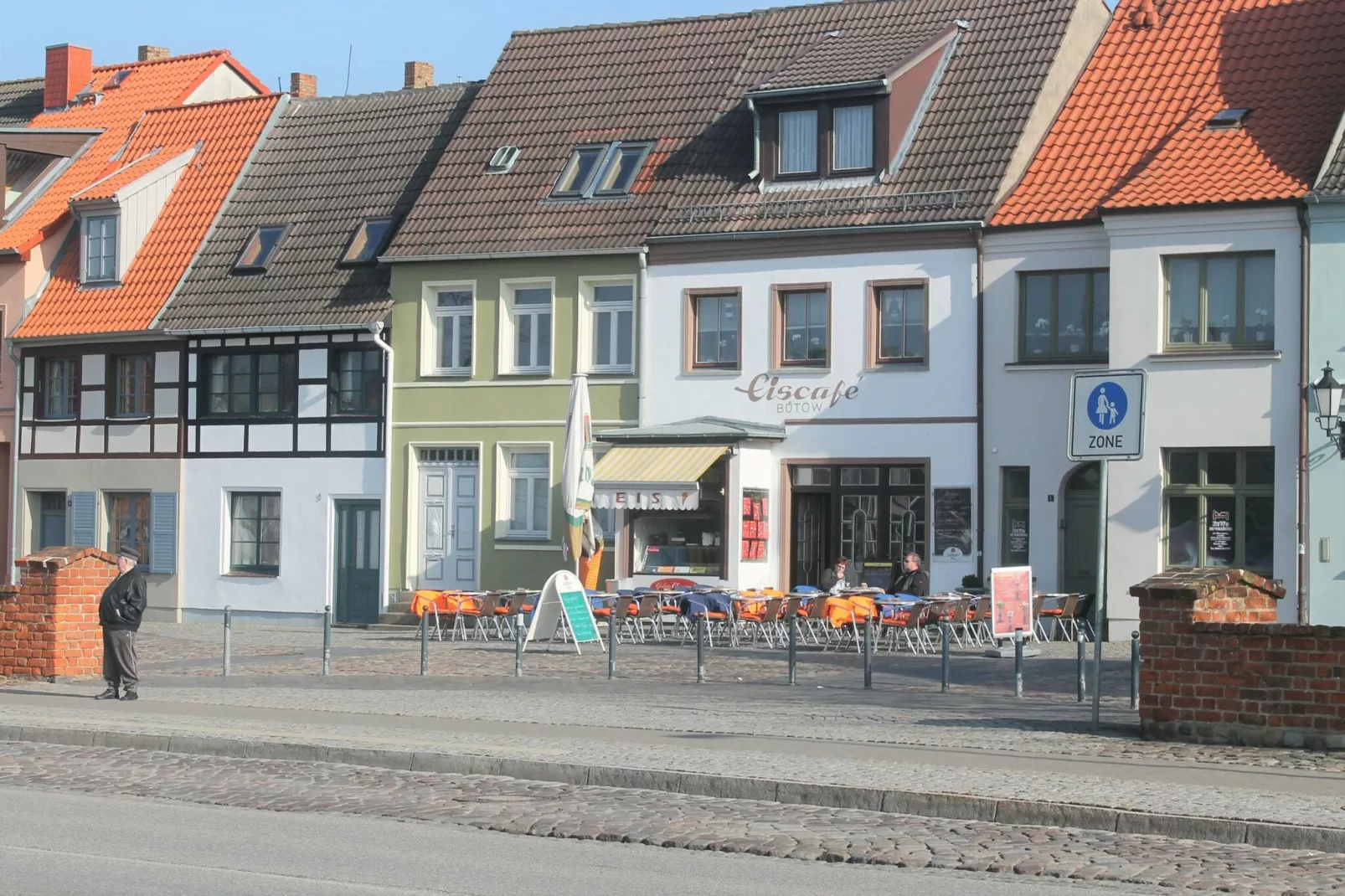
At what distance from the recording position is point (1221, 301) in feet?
97.4

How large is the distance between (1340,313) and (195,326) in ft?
68.5

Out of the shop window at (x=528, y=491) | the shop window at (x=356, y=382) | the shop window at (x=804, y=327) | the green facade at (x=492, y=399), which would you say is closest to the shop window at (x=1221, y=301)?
the shop window at (x=804, y=327)

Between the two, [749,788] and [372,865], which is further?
[749,788]

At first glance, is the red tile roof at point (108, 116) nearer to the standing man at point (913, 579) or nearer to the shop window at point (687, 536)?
the shop window at point (687, 536)

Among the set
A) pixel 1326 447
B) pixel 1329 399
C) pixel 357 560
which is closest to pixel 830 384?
pixel 1326 447

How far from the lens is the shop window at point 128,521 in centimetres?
3981

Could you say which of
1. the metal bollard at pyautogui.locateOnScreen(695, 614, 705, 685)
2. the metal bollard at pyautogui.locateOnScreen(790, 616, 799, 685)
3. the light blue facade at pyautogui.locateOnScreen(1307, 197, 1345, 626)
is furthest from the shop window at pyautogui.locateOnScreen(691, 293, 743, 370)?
the metal bollard at pyautogui.locateOnScreen(790, 616, 799, 685)

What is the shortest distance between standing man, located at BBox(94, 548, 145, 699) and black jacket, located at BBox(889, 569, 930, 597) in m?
12.6

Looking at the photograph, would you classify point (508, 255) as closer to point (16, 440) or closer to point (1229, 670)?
point (16, 440)

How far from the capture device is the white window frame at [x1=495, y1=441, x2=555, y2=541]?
35656mm

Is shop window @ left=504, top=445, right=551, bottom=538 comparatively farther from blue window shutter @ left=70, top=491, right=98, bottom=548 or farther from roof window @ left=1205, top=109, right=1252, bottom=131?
roof window @ left=1205, top=109, right=1252, bottom=131

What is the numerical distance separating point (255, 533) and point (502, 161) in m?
8.63

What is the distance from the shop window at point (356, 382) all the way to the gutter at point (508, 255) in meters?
1.96

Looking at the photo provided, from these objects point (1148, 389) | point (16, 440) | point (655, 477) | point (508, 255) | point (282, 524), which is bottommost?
point (282, 524)
